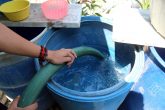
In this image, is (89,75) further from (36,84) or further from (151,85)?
(36,84)

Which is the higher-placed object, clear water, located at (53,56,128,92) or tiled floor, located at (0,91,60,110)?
clear water, located at (53,56,128,92)

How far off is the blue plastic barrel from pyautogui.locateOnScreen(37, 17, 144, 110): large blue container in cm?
17

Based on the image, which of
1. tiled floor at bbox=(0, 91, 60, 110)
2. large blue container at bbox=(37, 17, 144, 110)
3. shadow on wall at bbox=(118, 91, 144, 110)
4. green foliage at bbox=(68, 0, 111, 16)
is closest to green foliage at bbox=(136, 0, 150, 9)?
green foliage at bbox=(68, 0, 111, 16)

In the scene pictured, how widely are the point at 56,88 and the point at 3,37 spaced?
1.58 ft

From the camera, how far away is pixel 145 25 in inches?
70.6

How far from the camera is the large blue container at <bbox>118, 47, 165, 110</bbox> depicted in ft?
5.37

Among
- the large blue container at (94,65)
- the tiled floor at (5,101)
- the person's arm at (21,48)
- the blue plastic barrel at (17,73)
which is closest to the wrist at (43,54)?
the person's arm at (21,48)

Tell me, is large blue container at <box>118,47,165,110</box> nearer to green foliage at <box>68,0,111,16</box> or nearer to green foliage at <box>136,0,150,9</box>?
green foliage at <box>136,0,150,9</box>

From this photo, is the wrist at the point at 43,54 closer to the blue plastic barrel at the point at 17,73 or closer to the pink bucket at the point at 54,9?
the blue plastic barrel at the point at 17,73

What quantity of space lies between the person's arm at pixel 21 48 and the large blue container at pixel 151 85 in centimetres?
53

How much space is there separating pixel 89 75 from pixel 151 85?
0.65 metres

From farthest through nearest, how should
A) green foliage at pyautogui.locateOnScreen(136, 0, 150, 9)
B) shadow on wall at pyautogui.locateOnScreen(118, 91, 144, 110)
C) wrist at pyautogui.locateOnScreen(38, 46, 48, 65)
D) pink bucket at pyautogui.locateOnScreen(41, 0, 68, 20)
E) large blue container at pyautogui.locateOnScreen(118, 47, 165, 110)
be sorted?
1. green foliage at pyautogui.locateOnScreen(136, 0, 150, 9)
2. pink bucket at pyautogui.locateOnScreen(41, 0, 68, 20)
3. shadow on wall at pyautogui.locateOnScreen(118, 91, 144, 110)
4. large blue container at pyautogui.locateOnScreen(118, 47, 165, 110)
5. wrist at pyautogui.locateOnScreen(38, 46, 48, 65)

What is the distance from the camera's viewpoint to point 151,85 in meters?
1.68

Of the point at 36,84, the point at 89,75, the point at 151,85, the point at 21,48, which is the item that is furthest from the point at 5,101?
Result: the point at 151,85
